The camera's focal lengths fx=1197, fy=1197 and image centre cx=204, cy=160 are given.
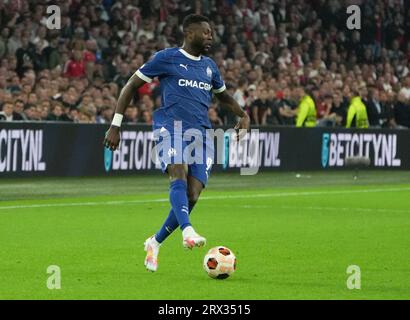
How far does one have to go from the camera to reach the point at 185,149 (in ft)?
34.2

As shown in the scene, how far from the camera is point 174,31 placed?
27.7 m

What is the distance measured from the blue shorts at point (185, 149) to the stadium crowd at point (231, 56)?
10.4 meters

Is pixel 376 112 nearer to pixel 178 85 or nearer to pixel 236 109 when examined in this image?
pixel 236 109

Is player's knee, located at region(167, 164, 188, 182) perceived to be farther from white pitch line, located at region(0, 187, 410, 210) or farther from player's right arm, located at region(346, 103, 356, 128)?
player's right arm, located at region(346, 103, 356, 128)

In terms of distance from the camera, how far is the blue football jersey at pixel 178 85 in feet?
34.6

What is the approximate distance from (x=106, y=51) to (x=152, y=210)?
373 inches

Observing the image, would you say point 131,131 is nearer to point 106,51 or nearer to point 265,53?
point 106,51

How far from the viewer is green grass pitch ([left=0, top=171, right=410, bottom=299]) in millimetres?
9203

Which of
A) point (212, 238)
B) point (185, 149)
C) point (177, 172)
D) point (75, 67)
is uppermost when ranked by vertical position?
point (75, 67)

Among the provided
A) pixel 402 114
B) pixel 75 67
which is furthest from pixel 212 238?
pixel 402 114

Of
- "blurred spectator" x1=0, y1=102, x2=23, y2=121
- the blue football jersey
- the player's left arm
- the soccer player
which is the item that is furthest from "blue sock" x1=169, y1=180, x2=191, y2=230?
"blurred spectator" x1=0, y1=102, x2=23, y2=121

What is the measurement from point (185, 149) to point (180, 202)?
0.53 meters

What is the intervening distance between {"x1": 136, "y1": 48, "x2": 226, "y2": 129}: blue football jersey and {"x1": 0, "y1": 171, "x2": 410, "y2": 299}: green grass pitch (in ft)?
4.33
